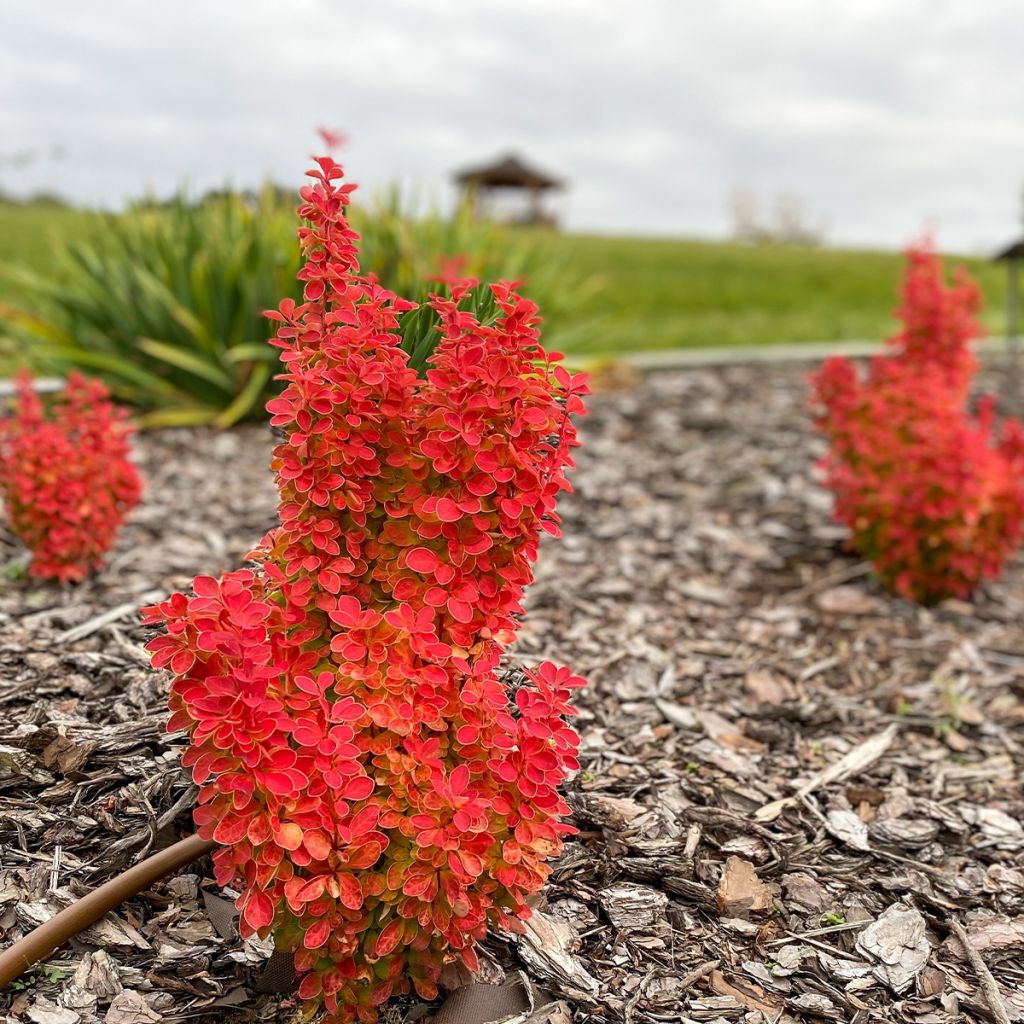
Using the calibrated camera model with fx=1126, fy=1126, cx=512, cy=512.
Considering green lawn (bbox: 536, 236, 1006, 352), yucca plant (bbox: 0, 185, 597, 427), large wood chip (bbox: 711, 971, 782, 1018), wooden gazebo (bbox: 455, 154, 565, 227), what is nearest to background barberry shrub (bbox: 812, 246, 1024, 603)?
yucca plant (bbox: 0, 185, 597, 427)

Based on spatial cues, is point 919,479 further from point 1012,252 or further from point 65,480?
point 1012,252

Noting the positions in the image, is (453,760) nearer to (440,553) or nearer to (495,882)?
(495,882)

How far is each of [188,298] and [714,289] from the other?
9577 millimetres

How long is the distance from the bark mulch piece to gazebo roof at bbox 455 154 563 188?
26479 millimetres

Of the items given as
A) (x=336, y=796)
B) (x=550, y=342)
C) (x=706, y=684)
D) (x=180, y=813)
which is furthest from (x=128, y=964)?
(x=550, y=342)

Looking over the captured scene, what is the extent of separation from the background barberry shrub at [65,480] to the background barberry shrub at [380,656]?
2.00 metres

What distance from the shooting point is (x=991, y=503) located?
459cm

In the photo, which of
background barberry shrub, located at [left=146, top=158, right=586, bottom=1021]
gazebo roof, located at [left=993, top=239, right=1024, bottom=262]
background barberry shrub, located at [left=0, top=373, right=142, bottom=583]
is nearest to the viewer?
background barberry shrub, located at [left=146, top=158, right=586, bottom=1021]

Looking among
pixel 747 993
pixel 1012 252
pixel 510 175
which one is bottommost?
pixel 747 993

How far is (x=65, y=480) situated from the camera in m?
3.84

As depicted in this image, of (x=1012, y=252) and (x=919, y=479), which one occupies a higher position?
(x=1012, y=252)

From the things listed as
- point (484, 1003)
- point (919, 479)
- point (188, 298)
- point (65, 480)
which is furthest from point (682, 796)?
point (188, 298)

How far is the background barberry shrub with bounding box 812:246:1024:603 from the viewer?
14.7 ft

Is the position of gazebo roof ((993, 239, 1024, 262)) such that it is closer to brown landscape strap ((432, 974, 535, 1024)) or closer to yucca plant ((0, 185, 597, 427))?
yucca plant ((0, 185, 597, 427))
